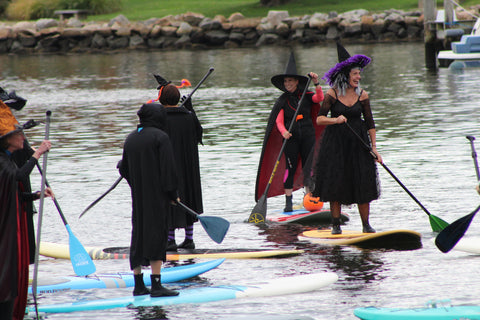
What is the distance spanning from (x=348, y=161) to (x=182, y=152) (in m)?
1.60

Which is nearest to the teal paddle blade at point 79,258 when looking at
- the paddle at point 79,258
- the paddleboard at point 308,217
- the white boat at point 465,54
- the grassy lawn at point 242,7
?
the paddle at point 79,258

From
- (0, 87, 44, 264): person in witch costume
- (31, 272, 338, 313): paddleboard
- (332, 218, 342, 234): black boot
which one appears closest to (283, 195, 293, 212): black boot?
(332, 218, 342, 234): black boot

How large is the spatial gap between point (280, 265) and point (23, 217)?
2.78m

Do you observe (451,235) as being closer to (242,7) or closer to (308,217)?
(308,217)

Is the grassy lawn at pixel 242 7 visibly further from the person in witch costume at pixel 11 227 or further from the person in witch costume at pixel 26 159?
the person in witch costume at pixel 11 227

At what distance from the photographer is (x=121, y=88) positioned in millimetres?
27922

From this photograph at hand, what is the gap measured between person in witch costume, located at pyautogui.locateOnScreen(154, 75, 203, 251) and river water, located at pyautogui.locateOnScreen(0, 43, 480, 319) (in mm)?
552

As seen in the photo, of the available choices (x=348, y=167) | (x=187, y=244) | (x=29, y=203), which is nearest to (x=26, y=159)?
(x=29, y=203)

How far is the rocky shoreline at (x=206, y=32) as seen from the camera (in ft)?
153

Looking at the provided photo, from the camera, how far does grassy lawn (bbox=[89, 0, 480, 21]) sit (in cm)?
5283

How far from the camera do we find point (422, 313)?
5945 millimetres

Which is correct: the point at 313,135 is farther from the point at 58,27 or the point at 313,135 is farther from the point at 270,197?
the point at 58,27

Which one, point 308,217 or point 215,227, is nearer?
point 215,227

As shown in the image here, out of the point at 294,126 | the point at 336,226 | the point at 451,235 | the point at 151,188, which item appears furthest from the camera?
the point at 294,126
